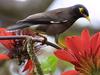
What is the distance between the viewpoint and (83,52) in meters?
0.68

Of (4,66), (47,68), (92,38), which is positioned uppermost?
(92,38)

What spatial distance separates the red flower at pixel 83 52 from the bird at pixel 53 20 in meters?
0.46

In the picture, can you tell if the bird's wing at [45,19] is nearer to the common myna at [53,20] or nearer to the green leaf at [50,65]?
the common myna at [53,20]

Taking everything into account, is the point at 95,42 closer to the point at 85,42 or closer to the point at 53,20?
the point at 85,42

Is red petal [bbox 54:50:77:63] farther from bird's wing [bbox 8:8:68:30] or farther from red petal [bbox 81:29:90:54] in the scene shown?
bird's wing [bbox 8:8:68:30]

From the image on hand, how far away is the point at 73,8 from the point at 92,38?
1102 mm

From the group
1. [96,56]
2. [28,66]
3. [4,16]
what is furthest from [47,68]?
[4,16]

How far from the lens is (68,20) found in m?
1.67

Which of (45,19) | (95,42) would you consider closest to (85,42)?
(95,42)

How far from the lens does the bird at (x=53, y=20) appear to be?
4.10 ft

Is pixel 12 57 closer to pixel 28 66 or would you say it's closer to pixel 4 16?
pixel 28 66

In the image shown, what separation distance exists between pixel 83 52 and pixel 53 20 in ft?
2.55

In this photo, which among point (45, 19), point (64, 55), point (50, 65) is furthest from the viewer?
point (45, 19)

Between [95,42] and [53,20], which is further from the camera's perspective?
[53,20]
